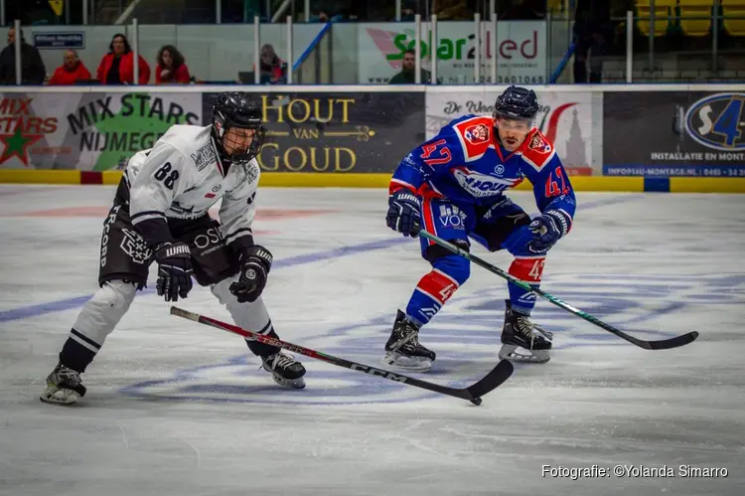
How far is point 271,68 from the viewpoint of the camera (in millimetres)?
14273

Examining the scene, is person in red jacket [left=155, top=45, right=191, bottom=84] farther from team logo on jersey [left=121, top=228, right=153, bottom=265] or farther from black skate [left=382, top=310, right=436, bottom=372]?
team logo on jersey [left=121, top=228, right=153, bottom=265]

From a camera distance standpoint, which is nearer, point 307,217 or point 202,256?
point 202,256

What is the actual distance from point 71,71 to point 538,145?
10.4 metres

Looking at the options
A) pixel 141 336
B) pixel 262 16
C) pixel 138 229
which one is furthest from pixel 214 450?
pixel 262 16

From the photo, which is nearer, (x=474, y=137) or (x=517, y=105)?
(x=517, y=105)

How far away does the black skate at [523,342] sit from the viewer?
5.41 meters

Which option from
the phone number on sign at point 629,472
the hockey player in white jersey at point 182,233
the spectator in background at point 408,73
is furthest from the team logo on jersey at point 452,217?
the spectator in background at point 408,73

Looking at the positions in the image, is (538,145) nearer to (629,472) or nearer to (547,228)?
(547,228)

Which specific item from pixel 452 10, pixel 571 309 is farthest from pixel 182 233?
pixel 452 10

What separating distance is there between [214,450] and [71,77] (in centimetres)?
1162

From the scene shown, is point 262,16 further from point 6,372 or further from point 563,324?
point 6,372

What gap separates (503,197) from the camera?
18.5 feet

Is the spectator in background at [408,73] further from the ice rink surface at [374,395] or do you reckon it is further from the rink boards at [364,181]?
the ice rink surface at [374,395]

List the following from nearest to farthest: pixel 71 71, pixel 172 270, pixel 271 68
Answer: pixel 172 270 < pixel 271 68 < pixel 71 71
